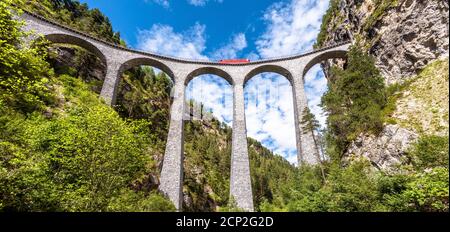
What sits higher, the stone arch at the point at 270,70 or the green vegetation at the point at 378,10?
the green vegetation at the point at 378,10

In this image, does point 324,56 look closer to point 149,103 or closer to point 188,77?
point 188,77

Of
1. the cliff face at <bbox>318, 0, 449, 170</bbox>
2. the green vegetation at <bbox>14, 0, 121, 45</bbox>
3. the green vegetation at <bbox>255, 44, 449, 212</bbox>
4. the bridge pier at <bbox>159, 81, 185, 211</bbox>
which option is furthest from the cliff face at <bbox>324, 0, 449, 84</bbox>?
the green vegetation at <bbox>14, 0, 121, 45</bbox>

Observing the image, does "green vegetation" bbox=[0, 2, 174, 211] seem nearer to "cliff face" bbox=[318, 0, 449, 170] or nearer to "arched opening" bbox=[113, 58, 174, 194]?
"arched opening" bbox=[113, 58, 174, 194]

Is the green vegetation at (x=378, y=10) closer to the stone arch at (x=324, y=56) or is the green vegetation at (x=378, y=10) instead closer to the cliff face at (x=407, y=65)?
the cliff face at (x=407, y=65)

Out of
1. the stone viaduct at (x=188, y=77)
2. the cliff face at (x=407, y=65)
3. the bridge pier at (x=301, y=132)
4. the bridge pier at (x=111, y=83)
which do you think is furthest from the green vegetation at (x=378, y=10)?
the bridge pier at (x=111, y=83)

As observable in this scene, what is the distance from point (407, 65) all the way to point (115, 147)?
25361mm

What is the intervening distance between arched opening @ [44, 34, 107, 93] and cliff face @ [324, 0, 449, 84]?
1185 inches

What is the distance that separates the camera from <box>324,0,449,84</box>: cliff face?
2184 cm

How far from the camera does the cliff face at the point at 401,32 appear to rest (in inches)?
860

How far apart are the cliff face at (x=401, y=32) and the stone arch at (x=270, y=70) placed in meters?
9.12
